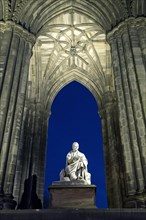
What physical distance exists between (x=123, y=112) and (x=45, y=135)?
8204 mm

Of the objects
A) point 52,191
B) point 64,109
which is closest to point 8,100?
point 52,191

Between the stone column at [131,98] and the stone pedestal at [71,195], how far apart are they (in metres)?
1.56

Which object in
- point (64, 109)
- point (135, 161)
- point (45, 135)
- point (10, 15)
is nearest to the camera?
point (135, 161)

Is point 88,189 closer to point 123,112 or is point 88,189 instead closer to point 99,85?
point 123,112

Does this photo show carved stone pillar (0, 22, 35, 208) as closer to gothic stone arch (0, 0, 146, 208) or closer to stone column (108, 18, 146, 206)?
gothic stone arch (0, 0, 146, 208)

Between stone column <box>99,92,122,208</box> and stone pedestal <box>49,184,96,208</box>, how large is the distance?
680 centimetres

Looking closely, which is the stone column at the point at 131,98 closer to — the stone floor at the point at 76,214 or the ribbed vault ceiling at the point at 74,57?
the stone floor at the point at 76,214

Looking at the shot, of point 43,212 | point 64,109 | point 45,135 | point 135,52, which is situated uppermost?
point 64,109

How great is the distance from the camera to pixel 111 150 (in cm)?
1561

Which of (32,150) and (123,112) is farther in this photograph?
(32,150)

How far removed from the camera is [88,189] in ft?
24.7

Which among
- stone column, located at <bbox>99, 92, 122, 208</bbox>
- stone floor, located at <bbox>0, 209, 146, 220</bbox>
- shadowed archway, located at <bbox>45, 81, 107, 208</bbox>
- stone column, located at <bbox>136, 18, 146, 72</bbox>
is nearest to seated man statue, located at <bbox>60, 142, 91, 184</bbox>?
stone floor, located at <bbox>0, 209, 146, 220</bbox>

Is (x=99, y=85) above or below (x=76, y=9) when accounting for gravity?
below

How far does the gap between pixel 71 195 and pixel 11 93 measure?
16.1ft
